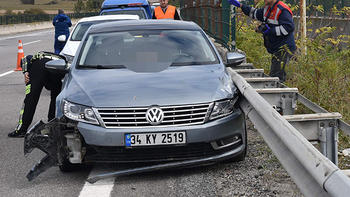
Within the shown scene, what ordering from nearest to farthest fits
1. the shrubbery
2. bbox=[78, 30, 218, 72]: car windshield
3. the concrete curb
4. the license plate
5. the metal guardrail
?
the metal guardrail → the license plate → bbox=[78, 30, 218, 72]: car windshield → the concrete curb → the shrubbery

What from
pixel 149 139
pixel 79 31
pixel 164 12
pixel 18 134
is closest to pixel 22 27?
pixel 164 12

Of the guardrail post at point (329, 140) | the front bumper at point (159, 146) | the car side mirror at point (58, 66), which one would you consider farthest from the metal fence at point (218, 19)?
the guardrail post at point (329, 140)

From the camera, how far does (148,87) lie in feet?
19.2

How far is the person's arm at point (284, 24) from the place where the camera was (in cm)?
922

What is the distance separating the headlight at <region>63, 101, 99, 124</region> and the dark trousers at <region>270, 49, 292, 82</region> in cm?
416

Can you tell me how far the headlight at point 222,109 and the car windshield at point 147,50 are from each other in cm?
105

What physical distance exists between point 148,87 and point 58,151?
1.01 m

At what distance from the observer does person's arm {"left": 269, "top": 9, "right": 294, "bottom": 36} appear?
9219 millimetres

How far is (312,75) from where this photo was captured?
8375 millimetres

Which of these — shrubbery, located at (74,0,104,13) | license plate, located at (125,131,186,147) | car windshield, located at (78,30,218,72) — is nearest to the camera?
license plate, located at (125,131,186,147)

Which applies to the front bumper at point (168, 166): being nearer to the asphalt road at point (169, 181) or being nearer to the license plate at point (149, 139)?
the asphalt road at point (169, 181)

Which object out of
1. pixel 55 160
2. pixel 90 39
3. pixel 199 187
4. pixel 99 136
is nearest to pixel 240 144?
pixel 199 187

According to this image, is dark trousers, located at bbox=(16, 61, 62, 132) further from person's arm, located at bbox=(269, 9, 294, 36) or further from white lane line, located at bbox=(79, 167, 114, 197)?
person's arm, located at bbox=(269, 9, 294, 36)

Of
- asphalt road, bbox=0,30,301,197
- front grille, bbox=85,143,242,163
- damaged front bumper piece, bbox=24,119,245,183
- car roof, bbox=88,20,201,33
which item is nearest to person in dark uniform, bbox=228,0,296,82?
car roof, bbox=88,20,201,33
